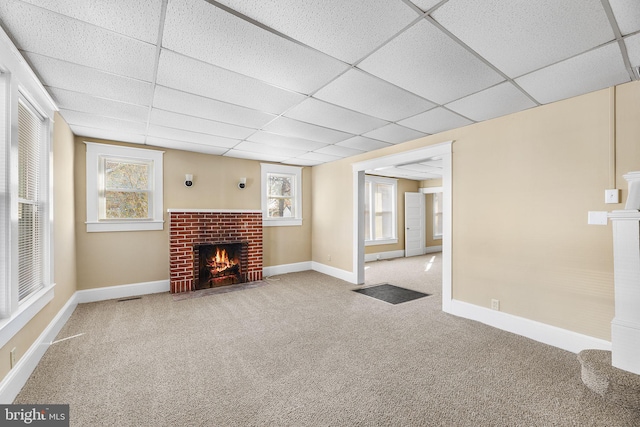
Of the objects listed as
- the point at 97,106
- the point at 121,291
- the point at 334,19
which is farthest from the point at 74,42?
the point at 121,291

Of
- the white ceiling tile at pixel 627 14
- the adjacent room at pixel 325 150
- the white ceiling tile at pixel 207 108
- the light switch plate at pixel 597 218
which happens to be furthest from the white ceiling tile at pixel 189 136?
the light switch plate at pixel 597 218

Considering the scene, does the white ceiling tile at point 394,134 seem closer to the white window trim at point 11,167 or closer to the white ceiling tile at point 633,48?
the white ceiling tile at point 633,48

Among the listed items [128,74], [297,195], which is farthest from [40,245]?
[297,195]

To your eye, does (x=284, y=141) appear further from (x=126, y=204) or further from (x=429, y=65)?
(x=126, y=204)

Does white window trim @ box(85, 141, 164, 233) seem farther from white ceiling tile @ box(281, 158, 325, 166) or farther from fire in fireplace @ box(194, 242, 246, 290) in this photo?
white ceiling tile @ box(281, 158, 325, 166)

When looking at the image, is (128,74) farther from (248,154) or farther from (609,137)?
(609,137)

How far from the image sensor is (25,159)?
7.66ft

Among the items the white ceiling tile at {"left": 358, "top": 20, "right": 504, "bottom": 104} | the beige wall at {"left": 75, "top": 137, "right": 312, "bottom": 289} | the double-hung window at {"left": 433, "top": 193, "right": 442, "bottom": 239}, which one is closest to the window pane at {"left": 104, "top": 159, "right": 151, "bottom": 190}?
the beige wall at {"left": 75, "top": 137, "right": 312, "bottom": 289}

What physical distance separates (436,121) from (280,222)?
3.65 m

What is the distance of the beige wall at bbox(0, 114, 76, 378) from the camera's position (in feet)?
8.63

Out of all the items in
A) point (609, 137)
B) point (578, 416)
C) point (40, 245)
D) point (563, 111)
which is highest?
point (563, 111)

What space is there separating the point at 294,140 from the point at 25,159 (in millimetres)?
2823

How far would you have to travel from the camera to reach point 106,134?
12.6 ft

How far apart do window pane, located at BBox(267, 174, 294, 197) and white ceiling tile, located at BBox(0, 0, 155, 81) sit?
3722mm
